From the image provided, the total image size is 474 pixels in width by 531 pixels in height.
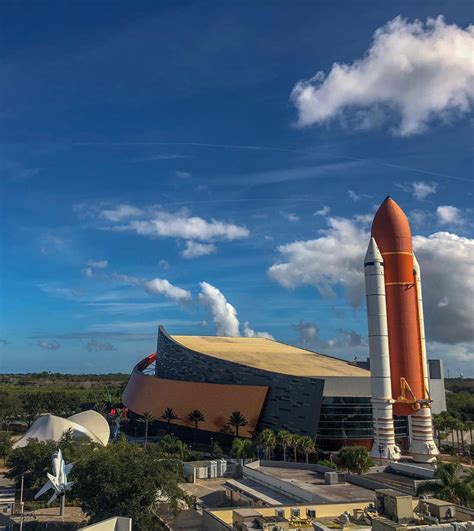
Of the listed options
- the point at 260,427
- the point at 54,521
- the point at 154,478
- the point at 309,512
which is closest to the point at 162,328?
the point at 260,427

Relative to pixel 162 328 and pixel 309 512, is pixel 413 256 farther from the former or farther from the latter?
pixel 162 328

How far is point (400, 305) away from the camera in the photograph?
64625 millimetres

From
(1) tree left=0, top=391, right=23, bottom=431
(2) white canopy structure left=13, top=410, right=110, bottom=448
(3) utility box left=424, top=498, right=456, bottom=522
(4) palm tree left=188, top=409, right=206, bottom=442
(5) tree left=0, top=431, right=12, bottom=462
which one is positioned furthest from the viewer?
(1) tree left=0, top=391, right=23, bottom=431

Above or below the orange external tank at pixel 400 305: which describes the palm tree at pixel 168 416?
below

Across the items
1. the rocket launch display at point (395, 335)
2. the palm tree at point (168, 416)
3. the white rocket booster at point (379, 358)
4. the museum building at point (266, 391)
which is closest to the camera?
the white rocket booster at point (379, 358)

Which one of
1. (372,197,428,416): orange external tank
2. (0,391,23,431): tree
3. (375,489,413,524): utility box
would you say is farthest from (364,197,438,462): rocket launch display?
(0,391,23,431): tree

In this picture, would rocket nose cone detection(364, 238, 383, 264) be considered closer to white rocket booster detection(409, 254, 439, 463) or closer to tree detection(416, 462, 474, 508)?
white rocket booster detection(409, 254, 439, 463)

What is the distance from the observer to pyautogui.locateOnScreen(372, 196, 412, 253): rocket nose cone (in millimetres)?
65188

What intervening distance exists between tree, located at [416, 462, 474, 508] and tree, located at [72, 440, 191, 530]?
54.9 feet

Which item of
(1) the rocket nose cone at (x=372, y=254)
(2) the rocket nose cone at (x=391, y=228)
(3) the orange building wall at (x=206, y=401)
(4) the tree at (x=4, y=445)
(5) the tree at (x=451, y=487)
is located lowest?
(4) the tree at (x=4, y=445)

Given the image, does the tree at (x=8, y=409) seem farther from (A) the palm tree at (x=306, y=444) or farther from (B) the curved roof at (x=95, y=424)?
(A) the palm tree at (x=306, y=444)

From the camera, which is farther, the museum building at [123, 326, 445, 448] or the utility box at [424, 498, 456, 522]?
the museum building at [123, 326, 445, 448]

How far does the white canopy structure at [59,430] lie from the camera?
6088 cm

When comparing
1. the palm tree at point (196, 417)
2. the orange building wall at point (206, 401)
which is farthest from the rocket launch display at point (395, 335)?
the palm tree at point (196, 417)
